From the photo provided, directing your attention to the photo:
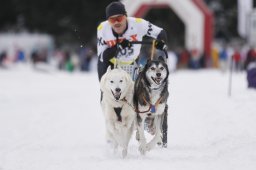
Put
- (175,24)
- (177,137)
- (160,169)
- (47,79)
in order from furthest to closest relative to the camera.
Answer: (175,24) → (47,79) → (177,137) → (160,169)

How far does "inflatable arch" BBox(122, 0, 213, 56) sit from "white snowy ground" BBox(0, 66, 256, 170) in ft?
50.8

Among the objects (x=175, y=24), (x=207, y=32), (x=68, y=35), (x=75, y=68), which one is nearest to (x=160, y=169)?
(x=207, y=32)

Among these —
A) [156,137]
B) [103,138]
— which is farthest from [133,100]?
[103,138]

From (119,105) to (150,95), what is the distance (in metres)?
0.38

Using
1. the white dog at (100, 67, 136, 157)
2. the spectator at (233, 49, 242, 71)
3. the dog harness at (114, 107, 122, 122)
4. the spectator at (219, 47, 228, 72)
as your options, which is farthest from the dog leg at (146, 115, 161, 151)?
the spectator at (233, 49, 242, 71)

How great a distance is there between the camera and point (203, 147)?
8.16m

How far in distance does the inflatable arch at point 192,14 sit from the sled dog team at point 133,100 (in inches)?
977

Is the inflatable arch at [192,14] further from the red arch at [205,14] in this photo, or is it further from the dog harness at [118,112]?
the dog harness at [118,112]

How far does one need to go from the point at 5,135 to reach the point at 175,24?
41.7 meters

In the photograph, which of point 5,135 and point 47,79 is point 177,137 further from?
point 47,79

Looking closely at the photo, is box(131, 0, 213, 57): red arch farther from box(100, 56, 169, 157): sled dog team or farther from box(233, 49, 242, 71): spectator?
box(100, 56, 169, 157): sled dog team

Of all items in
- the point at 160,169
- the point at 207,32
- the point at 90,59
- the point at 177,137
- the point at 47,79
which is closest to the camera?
the point at 160,169

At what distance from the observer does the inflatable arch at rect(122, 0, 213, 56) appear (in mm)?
32375

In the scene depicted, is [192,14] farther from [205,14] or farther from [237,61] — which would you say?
[237,61]
